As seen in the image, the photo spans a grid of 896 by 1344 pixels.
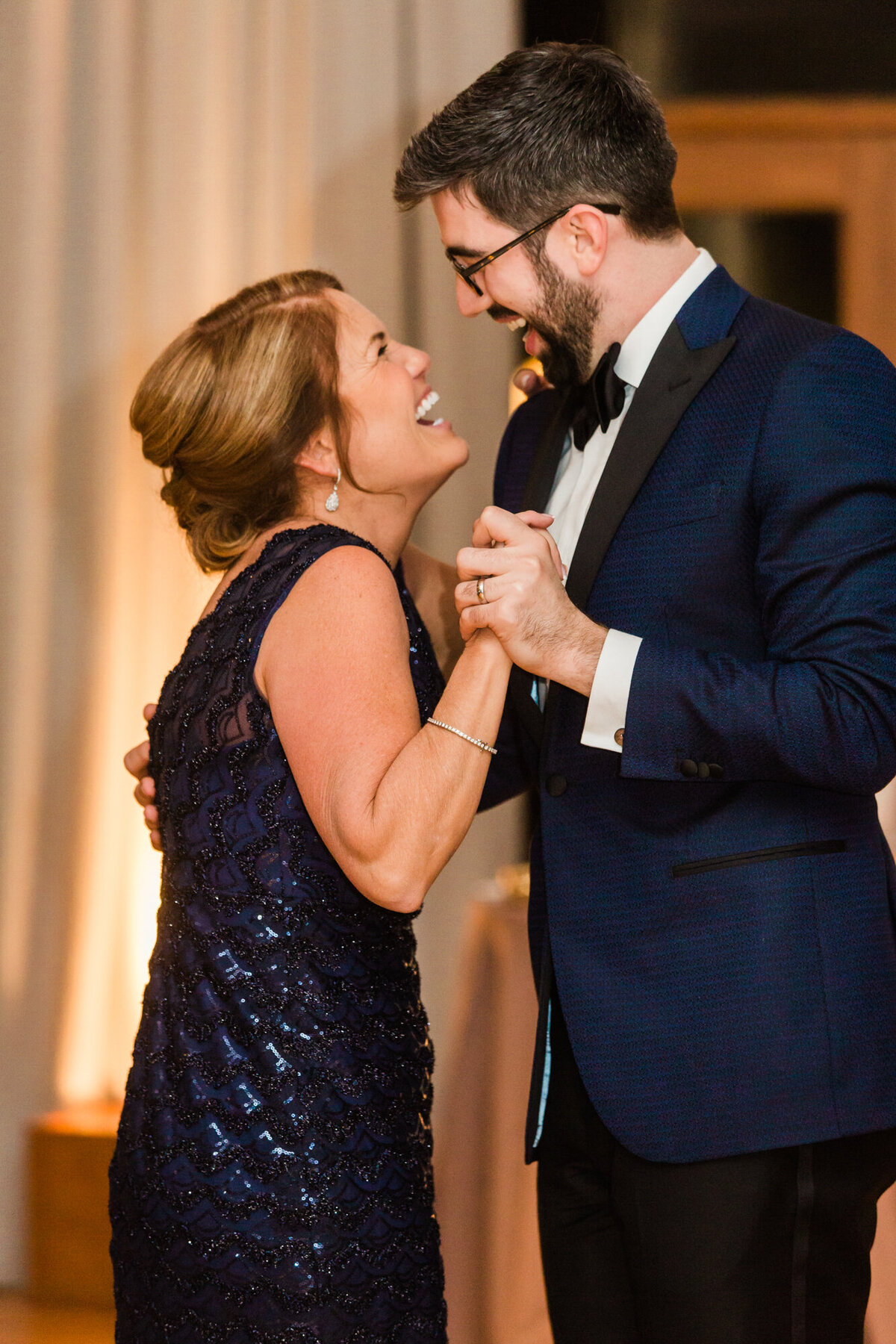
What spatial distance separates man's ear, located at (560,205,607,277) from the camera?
156 cm

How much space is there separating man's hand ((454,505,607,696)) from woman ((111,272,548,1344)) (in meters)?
0.07

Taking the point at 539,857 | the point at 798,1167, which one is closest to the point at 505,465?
the point at 539,857

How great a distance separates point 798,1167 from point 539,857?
1.61ft

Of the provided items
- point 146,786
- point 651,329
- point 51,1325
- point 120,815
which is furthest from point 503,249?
point 51,1325

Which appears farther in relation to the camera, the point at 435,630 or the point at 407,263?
the point at 407,263

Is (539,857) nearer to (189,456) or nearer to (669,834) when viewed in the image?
(669,834)

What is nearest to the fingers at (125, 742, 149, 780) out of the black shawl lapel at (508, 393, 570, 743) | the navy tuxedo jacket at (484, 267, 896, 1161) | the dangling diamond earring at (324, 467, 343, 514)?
the dangling diamond earring at (324, 467, 343, 514)

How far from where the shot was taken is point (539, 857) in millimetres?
1653

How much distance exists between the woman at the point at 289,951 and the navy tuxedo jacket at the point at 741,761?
0.65 feet

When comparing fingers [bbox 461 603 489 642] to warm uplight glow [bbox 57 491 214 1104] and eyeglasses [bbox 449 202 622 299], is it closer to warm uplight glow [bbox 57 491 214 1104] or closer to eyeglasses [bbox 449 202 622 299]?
eyeglasses [bbox 449 202 622 299]

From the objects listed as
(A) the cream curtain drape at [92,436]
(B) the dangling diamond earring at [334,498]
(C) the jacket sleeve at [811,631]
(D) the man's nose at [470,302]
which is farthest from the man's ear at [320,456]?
(A) the cream curtain drape at [92,436]

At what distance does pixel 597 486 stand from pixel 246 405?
479 millimetres

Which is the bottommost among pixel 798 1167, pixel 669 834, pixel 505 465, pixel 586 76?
pixel 798 1167

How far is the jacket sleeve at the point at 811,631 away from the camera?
127 cm
